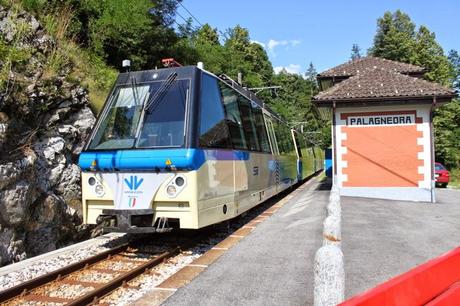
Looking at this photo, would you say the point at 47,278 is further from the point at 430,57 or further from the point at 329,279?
the point at 430,57

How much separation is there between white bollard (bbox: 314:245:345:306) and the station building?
12.3 m

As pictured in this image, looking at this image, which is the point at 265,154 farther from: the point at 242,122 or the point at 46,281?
the point at 46,281

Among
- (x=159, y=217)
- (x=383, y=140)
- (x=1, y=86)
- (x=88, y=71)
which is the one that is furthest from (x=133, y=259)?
(x=383, y=140)

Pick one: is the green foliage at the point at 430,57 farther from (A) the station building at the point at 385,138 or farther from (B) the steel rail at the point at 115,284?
(B) the steel rail at the point at 115,284

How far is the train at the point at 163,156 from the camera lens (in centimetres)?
683

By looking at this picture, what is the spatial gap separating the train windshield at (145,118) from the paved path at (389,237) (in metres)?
3.32

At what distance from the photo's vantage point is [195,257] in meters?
7.27

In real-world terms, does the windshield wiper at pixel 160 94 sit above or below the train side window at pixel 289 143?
above

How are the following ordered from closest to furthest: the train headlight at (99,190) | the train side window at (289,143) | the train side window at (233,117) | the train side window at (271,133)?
the train headlight at (99,190) → the train side window at (233,117) → the train side window at (271,133) → the train side window at (289,143)

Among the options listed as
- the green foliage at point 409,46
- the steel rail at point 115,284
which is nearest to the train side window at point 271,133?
the steel rail at point 115,284

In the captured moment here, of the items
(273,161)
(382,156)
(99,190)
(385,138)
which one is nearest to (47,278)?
(99,190)

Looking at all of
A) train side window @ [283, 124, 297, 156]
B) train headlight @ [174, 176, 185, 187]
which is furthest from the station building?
train headlight @ [174, 176, 185, 187]

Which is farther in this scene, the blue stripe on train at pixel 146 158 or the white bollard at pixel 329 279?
the blue stripe on train at pixel 146 158

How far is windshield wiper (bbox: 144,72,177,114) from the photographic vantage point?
24.8 ft
